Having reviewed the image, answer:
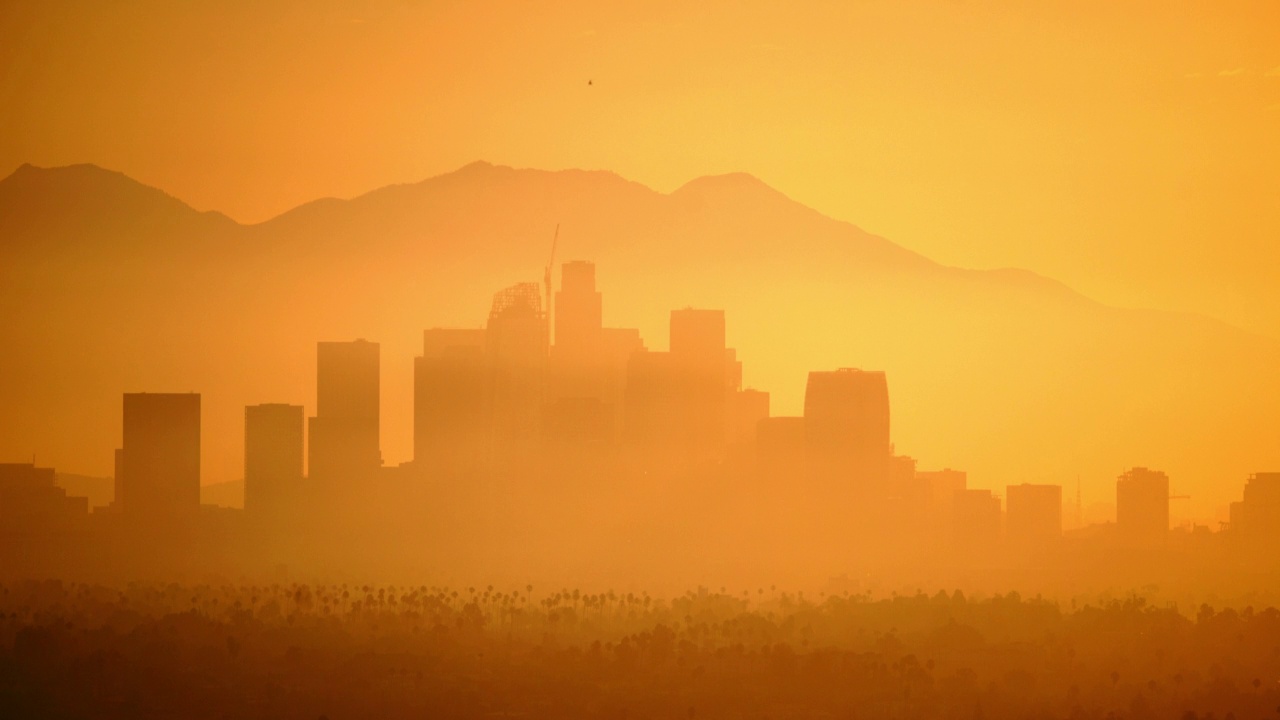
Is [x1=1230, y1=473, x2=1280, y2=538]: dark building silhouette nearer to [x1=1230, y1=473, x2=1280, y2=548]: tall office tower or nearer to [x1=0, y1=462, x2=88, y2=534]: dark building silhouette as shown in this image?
[x1=1230, y1=473, x2=1280, y2=548]: tall office tower

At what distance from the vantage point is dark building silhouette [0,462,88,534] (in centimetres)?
17600

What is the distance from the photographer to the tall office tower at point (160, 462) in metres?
183

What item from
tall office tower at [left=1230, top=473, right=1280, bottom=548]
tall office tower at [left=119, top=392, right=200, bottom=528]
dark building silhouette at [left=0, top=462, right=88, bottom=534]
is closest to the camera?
dark building silhouette at [left=0, top=462, right=88, bottom=534]

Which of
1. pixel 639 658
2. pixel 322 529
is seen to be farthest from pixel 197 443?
pixel 639 658

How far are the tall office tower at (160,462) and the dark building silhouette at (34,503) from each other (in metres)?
5.97

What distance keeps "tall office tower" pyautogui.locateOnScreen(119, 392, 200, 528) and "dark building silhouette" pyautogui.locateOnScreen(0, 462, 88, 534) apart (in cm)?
597

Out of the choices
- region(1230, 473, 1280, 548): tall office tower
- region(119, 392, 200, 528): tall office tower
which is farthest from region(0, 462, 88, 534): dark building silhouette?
region(1230, 473, 1280, 548): tall office tower

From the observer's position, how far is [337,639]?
381 ft

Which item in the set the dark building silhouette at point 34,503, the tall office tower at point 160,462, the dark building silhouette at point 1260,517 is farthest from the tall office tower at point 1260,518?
the dark building silhouette at point 34,503

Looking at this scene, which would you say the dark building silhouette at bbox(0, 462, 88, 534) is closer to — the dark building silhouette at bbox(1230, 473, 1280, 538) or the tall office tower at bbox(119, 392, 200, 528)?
the tall office tower at bbox(119, 392, 200, 528)

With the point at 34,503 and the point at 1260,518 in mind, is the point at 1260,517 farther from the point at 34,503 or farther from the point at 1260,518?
the point at 34,503

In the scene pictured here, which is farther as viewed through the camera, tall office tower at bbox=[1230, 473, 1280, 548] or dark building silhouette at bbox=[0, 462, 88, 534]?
tall office tower at bbox=[1230, 473, 1280, 548]

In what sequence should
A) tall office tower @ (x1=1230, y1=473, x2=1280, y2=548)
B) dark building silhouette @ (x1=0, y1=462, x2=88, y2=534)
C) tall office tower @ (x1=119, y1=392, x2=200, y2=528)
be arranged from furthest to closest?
1. tall office tower @ (x1=1230, y1=473, x2=1280, y2=548)
2. tall office tower @ (x1=119, y1=392, x2=200, y2=528)
3. dark building silhouette @ (x1=0, y1=462, x2=88, y2=534)

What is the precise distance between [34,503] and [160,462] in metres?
14.3
